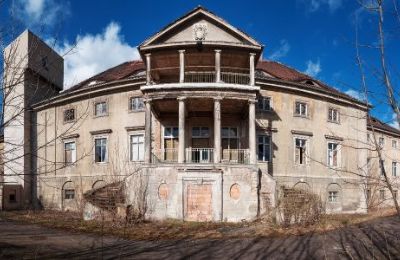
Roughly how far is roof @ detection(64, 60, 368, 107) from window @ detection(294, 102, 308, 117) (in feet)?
4.48

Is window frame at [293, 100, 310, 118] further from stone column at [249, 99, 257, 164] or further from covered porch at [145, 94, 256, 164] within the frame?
stone column at [249, 99, 257, 164]

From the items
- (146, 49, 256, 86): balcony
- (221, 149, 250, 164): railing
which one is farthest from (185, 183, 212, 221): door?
(146, 49, 256, 86): balcony

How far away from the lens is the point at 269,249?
1211 centimetres

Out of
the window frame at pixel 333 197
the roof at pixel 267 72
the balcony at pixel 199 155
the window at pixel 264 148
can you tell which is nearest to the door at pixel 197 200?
the balcony at pixel 199 155

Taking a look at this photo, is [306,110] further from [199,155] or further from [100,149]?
[100,149]

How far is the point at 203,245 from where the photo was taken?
12922 mm

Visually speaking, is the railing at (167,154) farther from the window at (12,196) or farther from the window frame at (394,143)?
the window frame at (394,143)

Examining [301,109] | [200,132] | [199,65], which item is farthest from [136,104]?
[301,109]

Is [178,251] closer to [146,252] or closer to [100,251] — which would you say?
[146,252]

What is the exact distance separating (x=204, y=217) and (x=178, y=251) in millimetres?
6657

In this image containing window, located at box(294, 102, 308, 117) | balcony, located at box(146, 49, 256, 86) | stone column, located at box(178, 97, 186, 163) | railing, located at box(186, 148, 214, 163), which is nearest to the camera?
stone column, located at box(178, 97, 186, 163)

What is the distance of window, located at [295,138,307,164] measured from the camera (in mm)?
24953

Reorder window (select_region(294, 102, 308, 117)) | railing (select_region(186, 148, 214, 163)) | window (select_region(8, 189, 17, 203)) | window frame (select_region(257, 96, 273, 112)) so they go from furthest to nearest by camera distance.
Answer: window (select_region(8, 189, 17, 203)), window (select_region(294, 102, 308, 117)), window frame (select_region(257, 96, 273, 112)), railing (select_region(186, 148, 214, 163))

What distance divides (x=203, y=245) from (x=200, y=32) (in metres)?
12.6
